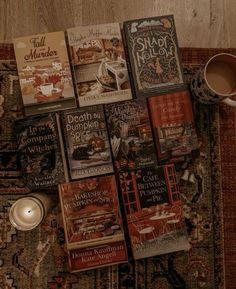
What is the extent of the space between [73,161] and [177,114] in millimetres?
313

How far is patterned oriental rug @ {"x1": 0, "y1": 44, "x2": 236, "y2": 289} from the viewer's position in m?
1.04

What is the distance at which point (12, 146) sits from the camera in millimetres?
1055

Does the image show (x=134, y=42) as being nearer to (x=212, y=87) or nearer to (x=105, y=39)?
(x=105, y=39)

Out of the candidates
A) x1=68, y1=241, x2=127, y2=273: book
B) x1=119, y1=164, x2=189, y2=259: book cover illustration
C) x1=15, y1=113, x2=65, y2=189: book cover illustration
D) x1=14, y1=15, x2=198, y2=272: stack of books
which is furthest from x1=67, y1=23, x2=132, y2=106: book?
x1=68, y1=241, x2=127, y2=273: book

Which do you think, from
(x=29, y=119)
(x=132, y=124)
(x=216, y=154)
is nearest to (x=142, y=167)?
(x=132, y=124)

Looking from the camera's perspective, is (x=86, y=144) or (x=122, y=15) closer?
(x=86, y=144)

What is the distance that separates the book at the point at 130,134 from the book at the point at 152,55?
5 cm

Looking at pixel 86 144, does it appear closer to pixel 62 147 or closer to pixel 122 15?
pixel 62 147

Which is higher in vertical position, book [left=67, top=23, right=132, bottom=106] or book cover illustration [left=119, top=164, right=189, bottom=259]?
book [left=67, top=23, right=132, bottom=106]

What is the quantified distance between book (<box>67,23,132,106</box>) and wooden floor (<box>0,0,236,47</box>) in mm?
83

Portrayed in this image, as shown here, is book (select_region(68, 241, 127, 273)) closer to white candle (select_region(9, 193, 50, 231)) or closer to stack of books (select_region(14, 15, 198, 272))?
stack of books (select_region(14, 15, 198, 272))

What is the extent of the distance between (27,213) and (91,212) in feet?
0.55

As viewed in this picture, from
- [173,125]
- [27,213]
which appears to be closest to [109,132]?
[173,125]

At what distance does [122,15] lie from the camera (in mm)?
1130
